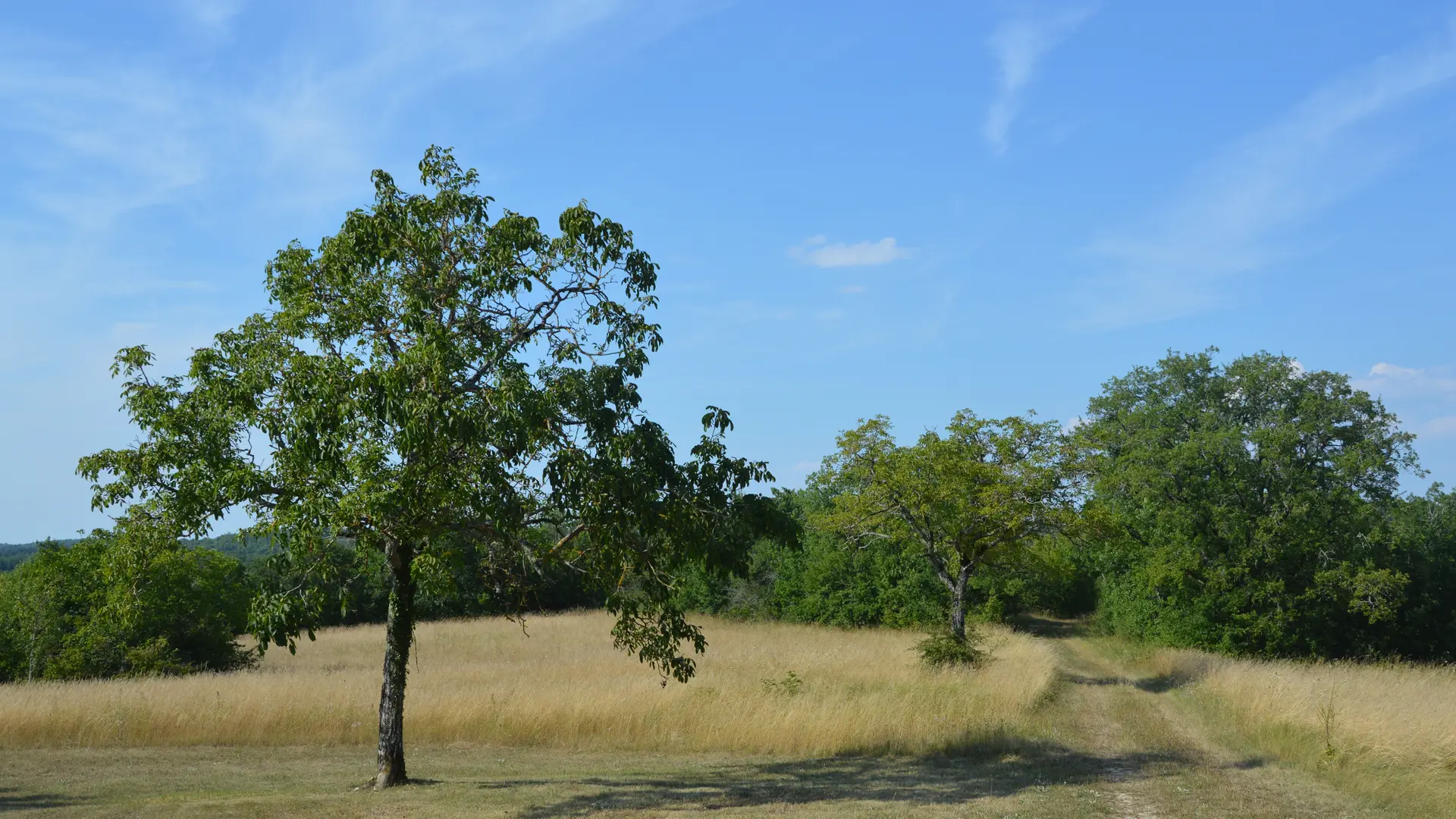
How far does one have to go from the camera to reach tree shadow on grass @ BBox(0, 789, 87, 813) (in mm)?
10789

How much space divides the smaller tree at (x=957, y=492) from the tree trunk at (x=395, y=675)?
16417mm

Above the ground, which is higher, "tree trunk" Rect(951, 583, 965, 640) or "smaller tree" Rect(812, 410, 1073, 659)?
"smaller tree" Rect(812, 410, 1073, 659)

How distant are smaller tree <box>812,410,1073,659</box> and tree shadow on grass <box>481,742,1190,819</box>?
10.3m

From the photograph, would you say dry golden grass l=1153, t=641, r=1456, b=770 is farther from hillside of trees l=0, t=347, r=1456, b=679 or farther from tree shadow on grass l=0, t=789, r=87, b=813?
tree shadow on grass l=0, t=789, r=87, b=813

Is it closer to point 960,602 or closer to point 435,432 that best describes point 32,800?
point 435,432

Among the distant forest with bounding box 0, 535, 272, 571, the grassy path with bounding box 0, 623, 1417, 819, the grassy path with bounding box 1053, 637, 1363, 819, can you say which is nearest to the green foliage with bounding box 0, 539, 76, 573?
the distant forest with bounding box 0, 535, 272, 571

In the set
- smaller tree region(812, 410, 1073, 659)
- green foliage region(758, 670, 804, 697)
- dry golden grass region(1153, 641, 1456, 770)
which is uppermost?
smaller tree region(812, 410, 1073, 659)

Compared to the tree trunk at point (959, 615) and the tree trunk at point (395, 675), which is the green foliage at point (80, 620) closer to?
the tree trunk at point (395, 675)

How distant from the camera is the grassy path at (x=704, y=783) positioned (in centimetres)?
1061

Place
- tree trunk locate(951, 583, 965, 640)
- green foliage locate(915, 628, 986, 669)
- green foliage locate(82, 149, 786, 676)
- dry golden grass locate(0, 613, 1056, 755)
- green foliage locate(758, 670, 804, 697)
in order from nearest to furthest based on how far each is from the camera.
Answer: green foliage locate(82, 149, 786, 676)
dry golden grass locate(0, 613, 1056, 755)
green foliage locate(758, 670, 804, 697)
green foliage locate(915, 628, 986, 669)
tree trunk locate(951, 583, 965, 640)

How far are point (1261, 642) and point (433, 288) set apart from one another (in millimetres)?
33839

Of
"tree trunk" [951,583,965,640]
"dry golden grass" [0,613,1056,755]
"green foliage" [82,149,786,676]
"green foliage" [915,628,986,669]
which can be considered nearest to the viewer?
"green foliage" [82,149,786,676]

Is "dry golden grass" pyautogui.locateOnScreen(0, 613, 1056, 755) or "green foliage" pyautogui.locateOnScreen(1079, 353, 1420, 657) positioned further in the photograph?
"green foliage" pyautogui.locateOnScreen(1079, 353, 1420, 657)

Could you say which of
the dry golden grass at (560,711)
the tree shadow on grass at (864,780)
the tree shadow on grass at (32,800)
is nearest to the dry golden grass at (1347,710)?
the tree shadow on grass at (864,780)
